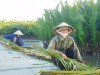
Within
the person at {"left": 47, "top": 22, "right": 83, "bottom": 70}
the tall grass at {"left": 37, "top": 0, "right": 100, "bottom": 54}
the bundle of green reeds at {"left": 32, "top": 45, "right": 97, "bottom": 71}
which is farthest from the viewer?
the tall grass at {"left": 37, "top": 0, "right": 100, "bottom": 54}

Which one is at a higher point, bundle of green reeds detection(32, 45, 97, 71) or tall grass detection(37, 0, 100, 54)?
tall grass detection(37, 0, 100, 54)

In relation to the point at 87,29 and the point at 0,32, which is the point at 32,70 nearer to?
the point at 87,29

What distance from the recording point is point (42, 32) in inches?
587

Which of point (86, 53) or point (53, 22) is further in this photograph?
point (53, 22)

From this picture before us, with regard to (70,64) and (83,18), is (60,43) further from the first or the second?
(83,18)

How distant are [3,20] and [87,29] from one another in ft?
35.2

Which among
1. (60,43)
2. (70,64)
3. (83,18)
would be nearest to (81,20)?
(83,18)

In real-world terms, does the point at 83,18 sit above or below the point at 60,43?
above

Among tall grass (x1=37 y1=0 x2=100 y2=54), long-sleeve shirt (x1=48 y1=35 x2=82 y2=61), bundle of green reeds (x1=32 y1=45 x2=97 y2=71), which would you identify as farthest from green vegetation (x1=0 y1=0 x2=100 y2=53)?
bundle of green reeds (x1=32 y1=45 x2=97 y2=71)

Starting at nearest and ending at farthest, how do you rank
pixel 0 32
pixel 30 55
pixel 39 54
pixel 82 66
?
pixel 82 66
pixel 39 54
pixel 30 55
pixel 0 32

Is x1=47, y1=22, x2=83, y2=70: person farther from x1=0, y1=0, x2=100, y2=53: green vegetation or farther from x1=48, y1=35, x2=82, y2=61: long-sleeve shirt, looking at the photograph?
x1=0, y1=0, x2=100, y2=53: green vegetation

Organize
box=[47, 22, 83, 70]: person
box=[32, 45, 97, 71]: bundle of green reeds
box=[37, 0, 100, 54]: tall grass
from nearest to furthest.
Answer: box=[32, 45, 97, 71]: bundle of green reeds < box=[47, 22, 83, 70]: person < box=[37, 0, 100, 54]: tall grass

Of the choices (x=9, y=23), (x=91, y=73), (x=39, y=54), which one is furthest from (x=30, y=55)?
(x=9, y=23)

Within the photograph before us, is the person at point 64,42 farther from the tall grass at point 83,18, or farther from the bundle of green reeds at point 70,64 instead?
the tall grass at point 83,18
